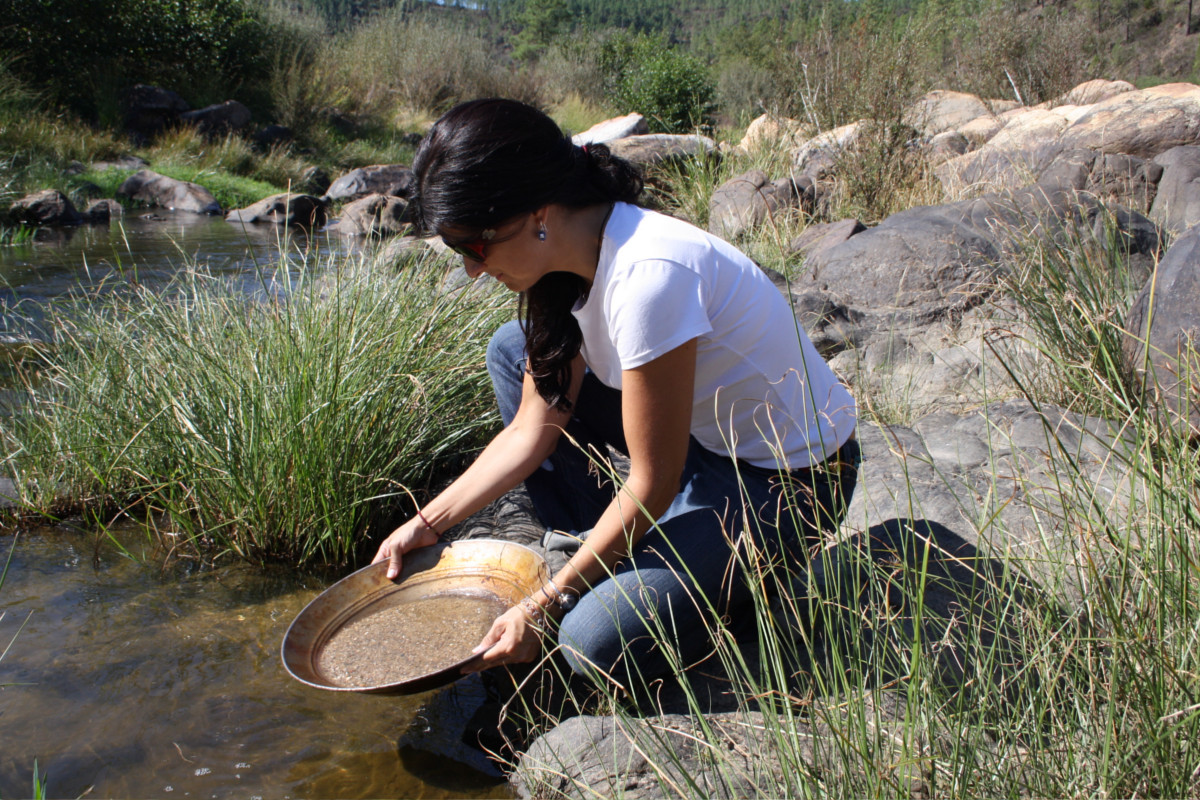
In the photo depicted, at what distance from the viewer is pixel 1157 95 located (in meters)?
7.30

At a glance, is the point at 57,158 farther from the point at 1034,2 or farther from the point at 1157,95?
the point at 1034,2

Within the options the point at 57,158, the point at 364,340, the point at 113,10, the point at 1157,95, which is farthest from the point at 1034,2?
the point at 364,340

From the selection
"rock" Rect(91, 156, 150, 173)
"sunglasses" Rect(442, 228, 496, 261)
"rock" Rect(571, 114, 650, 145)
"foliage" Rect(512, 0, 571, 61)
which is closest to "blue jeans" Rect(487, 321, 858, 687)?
"sunglasses" Rect(442, 228, 496, 261)

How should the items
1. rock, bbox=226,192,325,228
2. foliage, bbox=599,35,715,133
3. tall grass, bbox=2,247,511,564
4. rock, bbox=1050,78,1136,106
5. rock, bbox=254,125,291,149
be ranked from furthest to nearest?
rock, bbox=254,125,291,149 < foliage, bbox=599,35,715,133 < rock, bbox=226,192,325,228 < rock, bbox=1050,78,1136,106 < tall grass, bbox=2,247,511,564

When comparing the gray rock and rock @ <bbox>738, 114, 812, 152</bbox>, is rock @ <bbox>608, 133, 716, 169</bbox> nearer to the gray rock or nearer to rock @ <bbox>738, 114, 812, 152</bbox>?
rock @ <bbox>738, 114, 812, 152</bbox>

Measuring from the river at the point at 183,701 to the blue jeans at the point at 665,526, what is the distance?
420mm

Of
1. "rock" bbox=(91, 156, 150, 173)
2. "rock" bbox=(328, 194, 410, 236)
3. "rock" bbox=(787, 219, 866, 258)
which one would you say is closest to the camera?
"rock" bbox=(787, 219, 866, 258)

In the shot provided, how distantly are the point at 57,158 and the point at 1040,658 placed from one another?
13520 mm

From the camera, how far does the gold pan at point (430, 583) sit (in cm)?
196

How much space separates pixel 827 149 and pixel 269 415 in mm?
5790

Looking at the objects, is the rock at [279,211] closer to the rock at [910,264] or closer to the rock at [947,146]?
the rock at [947,146]

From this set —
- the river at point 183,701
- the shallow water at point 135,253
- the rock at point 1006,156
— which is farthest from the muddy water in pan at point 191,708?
the rock at point 1006,156

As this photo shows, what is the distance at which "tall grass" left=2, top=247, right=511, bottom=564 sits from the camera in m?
2.46

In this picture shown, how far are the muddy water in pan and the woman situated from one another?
0.38 metres
